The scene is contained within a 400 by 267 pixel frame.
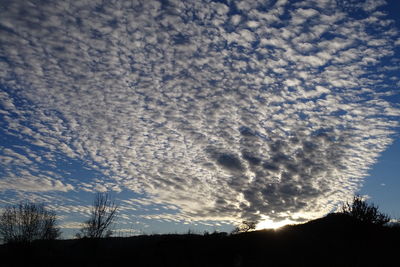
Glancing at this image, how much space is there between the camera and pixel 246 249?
35.2m

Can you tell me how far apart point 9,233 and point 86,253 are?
77.6 ft

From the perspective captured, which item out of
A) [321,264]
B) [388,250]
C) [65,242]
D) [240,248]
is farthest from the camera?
[65,242]

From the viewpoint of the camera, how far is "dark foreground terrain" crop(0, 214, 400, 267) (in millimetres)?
30078

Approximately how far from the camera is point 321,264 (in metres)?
26.9

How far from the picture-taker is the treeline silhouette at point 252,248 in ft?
99.1

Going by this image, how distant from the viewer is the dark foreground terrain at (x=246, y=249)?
1184 inches

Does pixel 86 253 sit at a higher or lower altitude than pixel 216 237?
lower

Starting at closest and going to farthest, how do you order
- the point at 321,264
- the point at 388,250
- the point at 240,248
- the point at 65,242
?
the point at 321,264 → the point at 388,250 → the point at 240,248 → the point at 65,242

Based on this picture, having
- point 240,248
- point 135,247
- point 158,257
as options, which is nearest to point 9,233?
point 135,247

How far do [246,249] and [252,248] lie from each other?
0.66 m

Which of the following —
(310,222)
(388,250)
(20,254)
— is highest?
(310,222)

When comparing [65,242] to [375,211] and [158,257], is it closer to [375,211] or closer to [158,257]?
[158,257]

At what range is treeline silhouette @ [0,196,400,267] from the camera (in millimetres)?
30203

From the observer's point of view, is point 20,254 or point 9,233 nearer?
point 20,254
